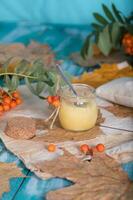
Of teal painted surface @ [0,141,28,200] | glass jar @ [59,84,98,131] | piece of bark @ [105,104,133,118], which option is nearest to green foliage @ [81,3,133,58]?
piece of bark @ [105,104,133,118]

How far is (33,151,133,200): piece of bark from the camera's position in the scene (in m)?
0.88

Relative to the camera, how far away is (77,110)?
1103 millimetres

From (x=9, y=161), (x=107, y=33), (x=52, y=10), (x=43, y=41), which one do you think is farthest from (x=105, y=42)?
(x=9, y=161)

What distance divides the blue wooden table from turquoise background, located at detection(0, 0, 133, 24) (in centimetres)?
4

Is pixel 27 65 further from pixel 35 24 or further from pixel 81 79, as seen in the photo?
pixel 35 24

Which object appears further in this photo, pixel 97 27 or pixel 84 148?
pixel 97 27

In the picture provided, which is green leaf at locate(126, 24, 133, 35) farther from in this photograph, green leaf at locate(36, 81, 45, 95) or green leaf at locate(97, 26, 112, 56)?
green leaf at locate(36, 81, 45, 95)

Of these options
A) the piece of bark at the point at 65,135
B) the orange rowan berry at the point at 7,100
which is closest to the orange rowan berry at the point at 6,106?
the orange rowan berry at the point at 7,100

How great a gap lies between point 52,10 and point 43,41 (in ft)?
0.95

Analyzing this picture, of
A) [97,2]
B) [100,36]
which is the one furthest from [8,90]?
[97,2]

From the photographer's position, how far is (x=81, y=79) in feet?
4.89

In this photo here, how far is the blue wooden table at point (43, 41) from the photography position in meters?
0.94

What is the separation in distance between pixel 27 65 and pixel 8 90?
0.09 meters

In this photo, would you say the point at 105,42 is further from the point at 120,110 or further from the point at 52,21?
the point at 52,21
